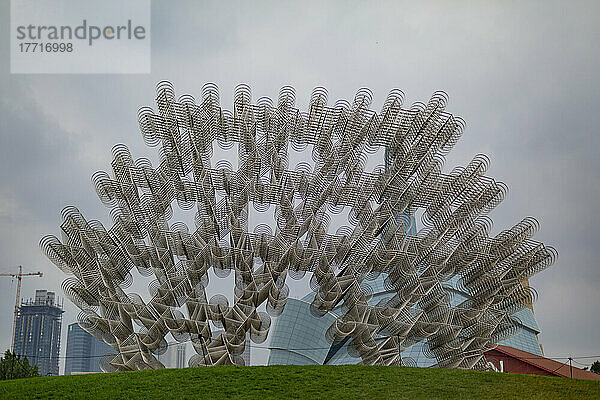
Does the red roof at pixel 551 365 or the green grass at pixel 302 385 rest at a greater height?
the red roof at pixel 551 365

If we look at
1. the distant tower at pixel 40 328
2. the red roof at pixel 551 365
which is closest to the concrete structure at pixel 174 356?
the red roof at pixel 551 365

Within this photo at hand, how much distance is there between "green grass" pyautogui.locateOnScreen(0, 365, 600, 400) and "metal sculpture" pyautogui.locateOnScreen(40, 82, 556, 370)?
21.2ft

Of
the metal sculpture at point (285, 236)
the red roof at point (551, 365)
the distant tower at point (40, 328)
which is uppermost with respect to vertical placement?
the distant tower at point (40, 328)

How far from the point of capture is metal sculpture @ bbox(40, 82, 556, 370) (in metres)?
29.7

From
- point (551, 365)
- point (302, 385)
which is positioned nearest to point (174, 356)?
point (302, 385)

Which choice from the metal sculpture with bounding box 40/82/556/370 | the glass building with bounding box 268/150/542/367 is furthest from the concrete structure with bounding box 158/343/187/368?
the glass building with bounding box 268/150/542/367

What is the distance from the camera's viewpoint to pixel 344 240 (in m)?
30.4

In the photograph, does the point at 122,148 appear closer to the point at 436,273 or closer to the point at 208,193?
the point at 208,193

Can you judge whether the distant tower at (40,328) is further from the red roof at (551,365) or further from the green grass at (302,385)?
the green grass at (302,385)

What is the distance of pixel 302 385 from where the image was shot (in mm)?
21188

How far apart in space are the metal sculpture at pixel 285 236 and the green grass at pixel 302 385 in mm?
6455

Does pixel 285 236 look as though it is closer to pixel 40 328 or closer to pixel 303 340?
pixel 303 340

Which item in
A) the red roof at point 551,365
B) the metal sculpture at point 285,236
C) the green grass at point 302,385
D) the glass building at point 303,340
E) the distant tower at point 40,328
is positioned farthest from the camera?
the distant tower at point 40,328

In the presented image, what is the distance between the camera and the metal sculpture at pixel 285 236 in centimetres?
2966
